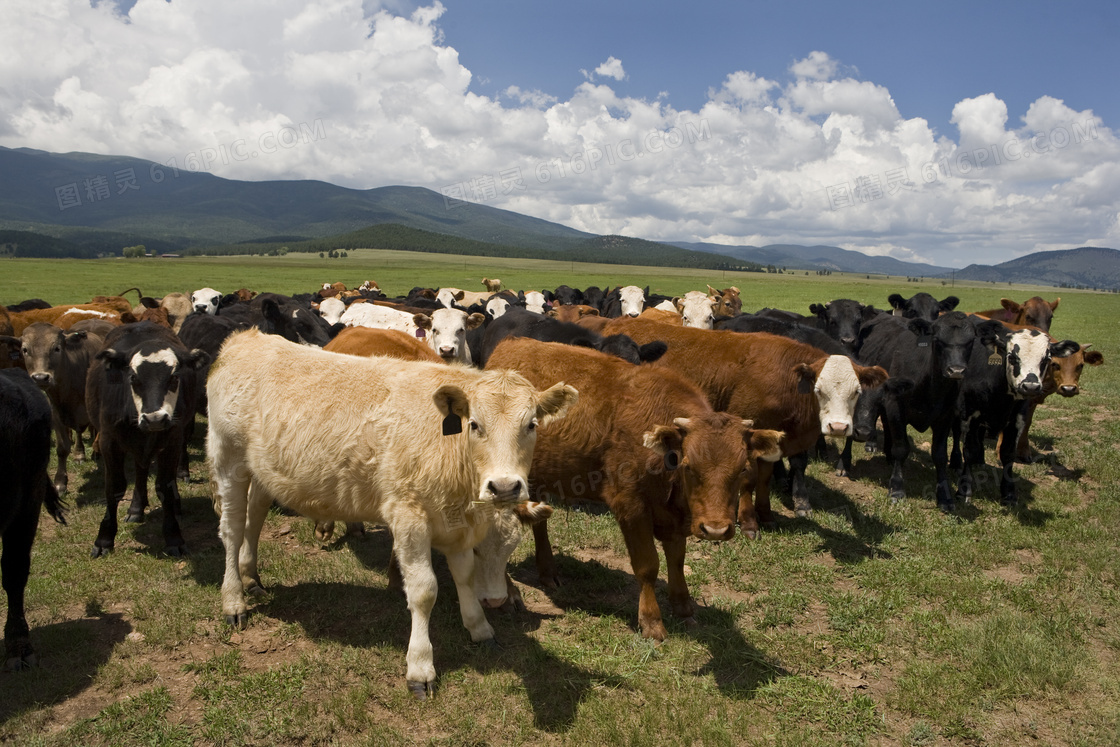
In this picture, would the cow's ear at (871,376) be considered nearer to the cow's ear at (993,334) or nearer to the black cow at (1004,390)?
the black cow at (1004,390)

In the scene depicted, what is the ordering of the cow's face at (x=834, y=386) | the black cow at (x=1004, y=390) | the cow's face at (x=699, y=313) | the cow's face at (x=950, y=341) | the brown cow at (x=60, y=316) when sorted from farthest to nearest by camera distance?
the cow's face at (x=699, y=313)
the brown cow at (x=60, y=316)
the cow's face at (x=950, y=341)
the black cow at (x=1004, y=390)
the cow's face at (x=834, y=386)

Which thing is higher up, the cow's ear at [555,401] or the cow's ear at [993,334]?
the cow's ear at [993,334]

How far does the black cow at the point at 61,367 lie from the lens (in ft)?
27.6

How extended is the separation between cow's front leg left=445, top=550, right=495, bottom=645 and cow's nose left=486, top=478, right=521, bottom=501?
3.99 ft

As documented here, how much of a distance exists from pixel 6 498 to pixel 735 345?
7.07 metres

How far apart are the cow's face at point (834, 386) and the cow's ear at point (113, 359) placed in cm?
727

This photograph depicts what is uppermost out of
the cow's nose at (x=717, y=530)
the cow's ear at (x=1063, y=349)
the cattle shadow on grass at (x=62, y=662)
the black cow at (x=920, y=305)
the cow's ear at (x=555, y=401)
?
the black cow at (x=920, y=305)

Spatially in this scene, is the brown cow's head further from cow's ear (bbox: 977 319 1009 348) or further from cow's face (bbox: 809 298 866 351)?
cow's face (bbox: 809 298 866 351)

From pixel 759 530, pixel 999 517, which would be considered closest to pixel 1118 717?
pixel 759 530

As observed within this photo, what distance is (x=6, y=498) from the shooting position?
4.29 m

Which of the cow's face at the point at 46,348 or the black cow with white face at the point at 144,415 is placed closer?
Result: the black cow with white face at the point at 144,415

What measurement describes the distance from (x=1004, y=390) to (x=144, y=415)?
1016 centimetres

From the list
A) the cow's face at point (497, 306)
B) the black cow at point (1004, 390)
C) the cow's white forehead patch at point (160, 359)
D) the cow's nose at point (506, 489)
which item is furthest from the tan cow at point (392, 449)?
the cow's face at point (497, 306)

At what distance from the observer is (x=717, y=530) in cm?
436
